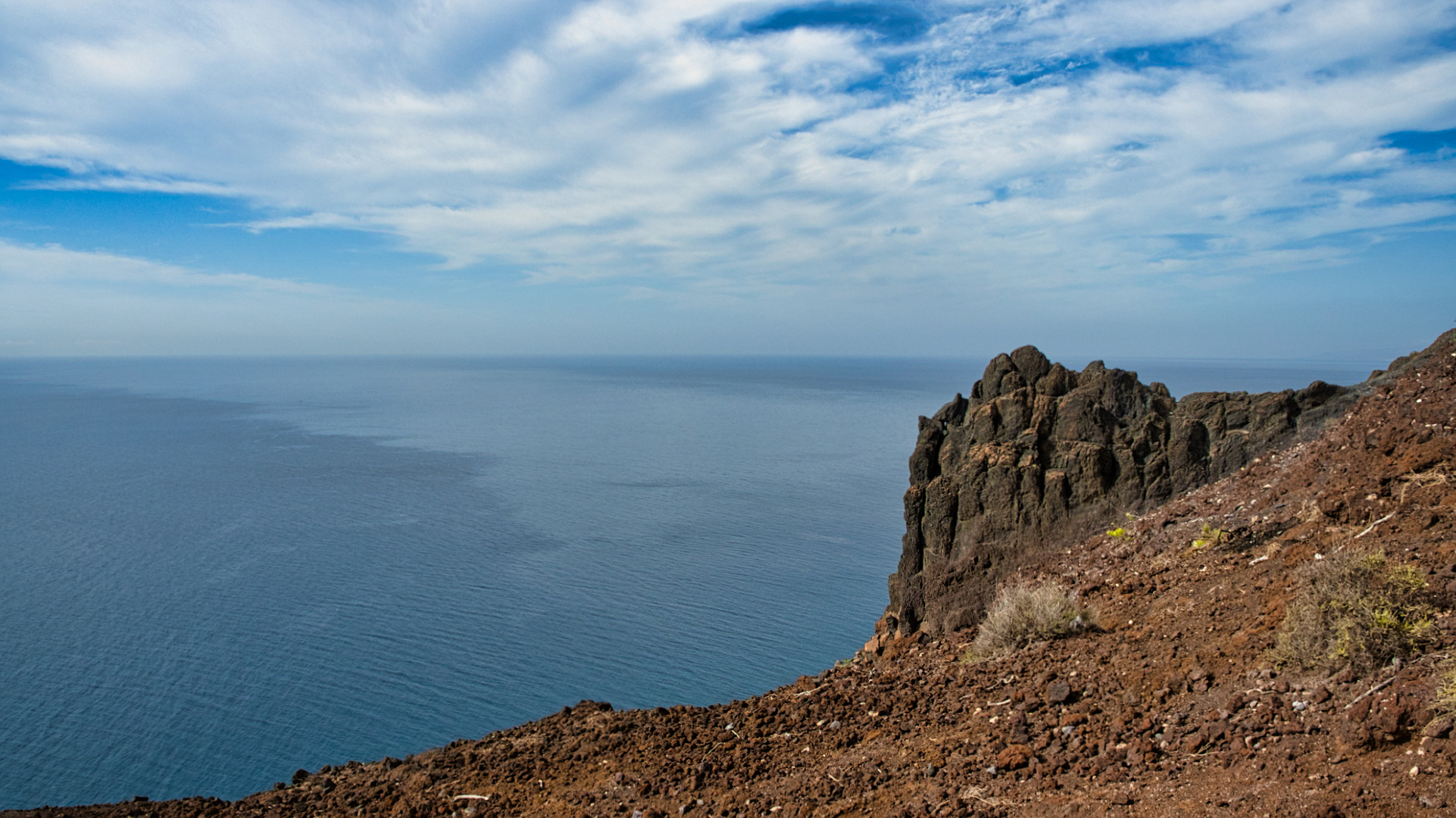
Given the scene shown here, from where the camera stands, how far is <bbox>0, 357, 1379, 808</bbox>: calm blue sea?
2497 centimetres

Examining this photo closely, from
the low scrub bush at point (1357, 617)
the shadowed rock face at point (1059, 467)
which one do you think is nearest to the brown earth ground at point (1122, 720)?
the low scrub bush at point (1357, 617)

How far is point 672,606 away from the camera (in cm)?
3531

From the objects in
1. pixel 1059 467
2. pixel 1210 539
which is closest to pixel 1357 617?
Answer: pixel 1210 539

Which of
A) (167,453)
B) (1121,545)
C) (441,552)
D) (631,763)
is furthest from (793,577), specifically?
(167,453)

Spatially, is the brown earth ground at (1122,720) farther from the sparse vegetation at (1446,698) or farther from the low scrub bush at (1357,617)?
the low scrub bush at (1357,617)

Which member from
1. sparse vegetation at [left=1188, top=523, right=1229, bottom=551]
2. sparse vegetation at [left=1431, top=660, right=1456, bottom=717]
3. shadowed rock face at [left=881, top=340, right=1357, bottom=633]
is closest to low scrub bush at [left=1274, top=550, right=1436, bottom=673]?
sparse vegetation at [left=1431, top=660, right=1456, bottom=717]

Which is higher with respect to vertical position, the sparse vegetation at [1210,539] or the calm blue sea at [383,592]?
the sparse vegetation at [1210,539]

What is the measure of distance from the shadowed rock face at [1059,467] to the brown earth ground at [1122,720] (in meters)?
0.65

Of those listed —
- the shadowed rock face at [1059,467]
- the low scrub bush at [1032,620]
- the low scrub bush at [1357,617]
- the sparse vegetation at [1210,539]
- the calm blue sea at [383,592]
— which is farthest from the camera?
the calm blue sea at [383,592]

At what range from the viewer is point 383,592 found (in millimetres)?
36938

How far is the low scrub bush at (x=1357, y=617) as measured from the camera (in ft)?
20.5

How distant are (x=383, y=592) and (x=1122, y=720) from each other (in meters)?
36.3

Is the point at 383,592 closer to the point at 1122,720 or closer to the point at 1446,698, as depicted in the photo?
the point at 1122,720

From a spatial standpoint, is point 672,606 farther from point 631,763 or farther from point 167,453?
point 167,453
